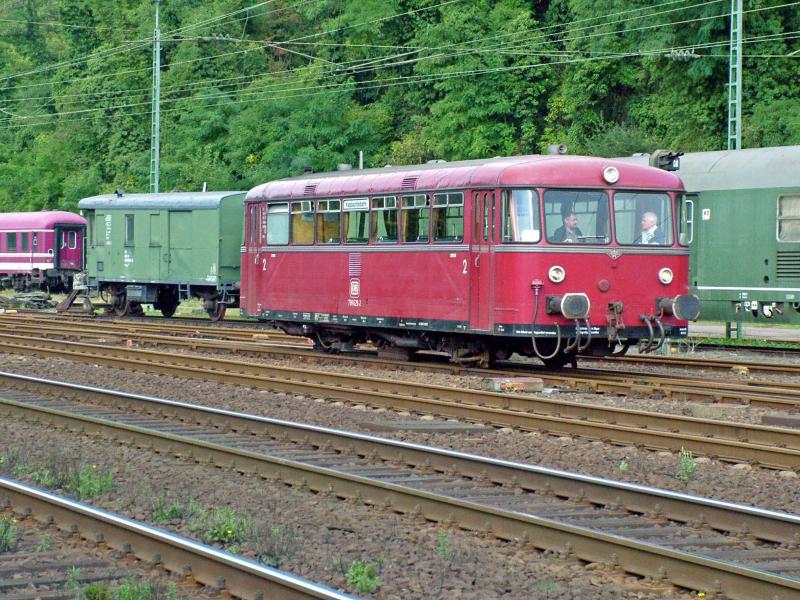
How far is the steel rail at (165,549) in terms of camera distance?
6742mm

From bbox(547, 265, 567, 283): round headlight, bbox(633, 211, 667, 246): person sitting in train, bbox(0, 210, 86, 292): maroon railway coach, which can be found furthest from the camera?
bbox(0, 210, 86, 292): maroon railway coach

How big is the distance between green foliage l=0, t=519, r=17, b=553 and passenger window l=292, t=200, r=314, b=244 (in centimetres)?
1293

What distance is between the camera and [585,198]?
17219 mm

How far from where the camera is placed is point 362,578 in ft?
23.5

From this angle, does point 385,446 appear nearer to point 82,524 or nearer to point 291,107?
point 82,524

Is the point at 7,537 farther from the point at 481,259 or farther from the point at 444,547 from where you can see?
the point at 481,259

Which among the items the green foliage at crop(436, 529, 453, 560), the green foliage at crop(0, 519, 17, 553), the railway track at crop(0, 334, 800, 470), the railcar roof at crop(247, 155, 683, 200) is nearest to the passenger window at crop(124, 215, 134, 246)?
the railway track at crop(0, 334, 800, 470)

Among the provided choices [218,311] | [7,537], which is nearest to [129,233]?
[218,311]

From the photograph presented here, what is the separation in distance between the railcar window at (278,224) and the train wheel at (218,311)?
10.1 meters

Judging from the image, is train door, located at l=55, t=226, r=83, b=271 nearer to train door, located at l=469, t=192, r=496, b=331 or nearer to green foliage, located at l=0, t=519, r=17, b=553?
train door, located at l=469, t=192, r=496, b=331

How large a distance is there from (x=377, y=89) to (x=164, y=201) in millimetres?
25822

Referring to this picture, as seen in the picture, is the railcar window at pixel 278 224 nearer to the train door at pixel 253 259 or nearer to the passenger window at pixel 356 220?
the train door at pixel 253 259

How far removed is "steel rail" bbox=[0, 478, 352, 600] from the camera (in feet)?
22.1

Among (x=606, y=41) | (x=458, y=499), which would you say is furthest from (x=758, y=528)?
(x=606, y=41)
